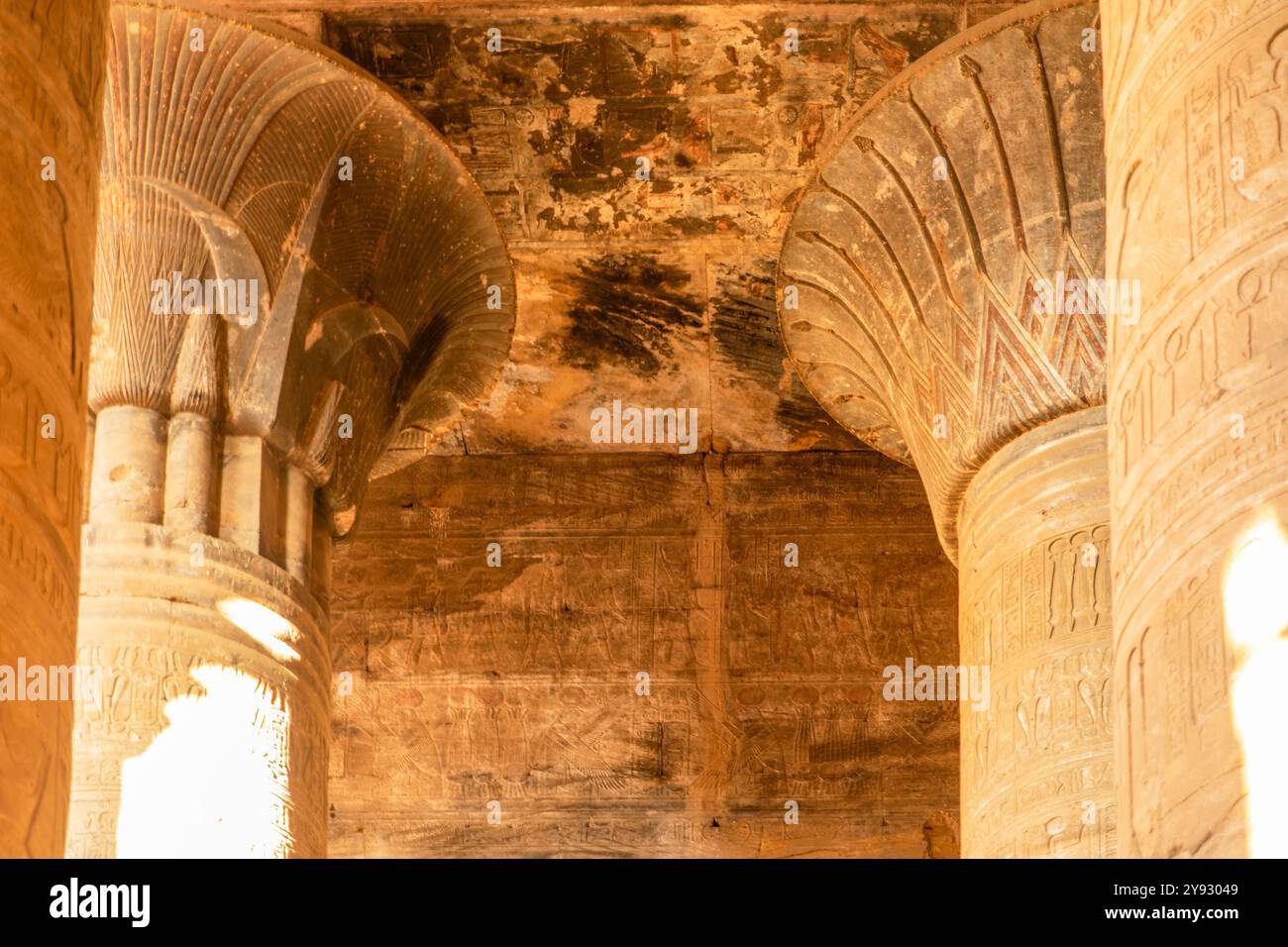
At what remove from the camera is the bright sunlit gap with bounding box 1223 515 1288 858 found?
125 inches

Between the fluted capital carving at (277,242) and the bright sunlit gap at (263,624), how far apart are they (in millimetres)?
600

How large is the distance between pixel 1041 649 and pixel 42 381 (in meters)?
3.63

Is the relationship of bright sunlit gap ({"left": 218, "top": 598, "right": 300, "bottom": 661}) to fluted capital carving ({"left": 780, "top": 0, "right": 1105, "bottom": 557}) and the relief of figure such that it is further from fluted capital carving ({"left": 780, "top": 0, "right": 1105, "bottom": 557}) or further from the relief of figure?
the relief of figure

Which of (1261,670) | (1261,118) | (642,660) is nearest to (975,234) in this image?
(642,660)

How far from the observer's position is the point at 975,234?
7895 millimetres

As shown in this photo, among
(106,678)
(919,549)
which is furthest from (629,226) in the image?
(106,678)

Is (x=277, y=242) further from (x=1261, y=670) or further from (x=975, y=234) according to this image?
(x=1261, y=670)

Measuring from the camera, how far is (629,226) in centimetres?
962

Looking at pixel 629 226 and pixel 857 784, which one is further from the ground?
pixel 629 226

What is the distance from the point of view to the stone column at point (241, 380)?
6.90 meters

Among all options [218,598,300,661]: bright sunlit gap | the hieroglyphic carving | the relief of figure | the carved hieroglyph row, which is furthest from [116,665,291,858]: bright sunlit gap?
the relief of figure

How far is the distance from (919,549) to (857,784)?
106 centimetres

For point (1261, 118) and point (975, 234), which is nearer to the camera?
point (1261, 118)
